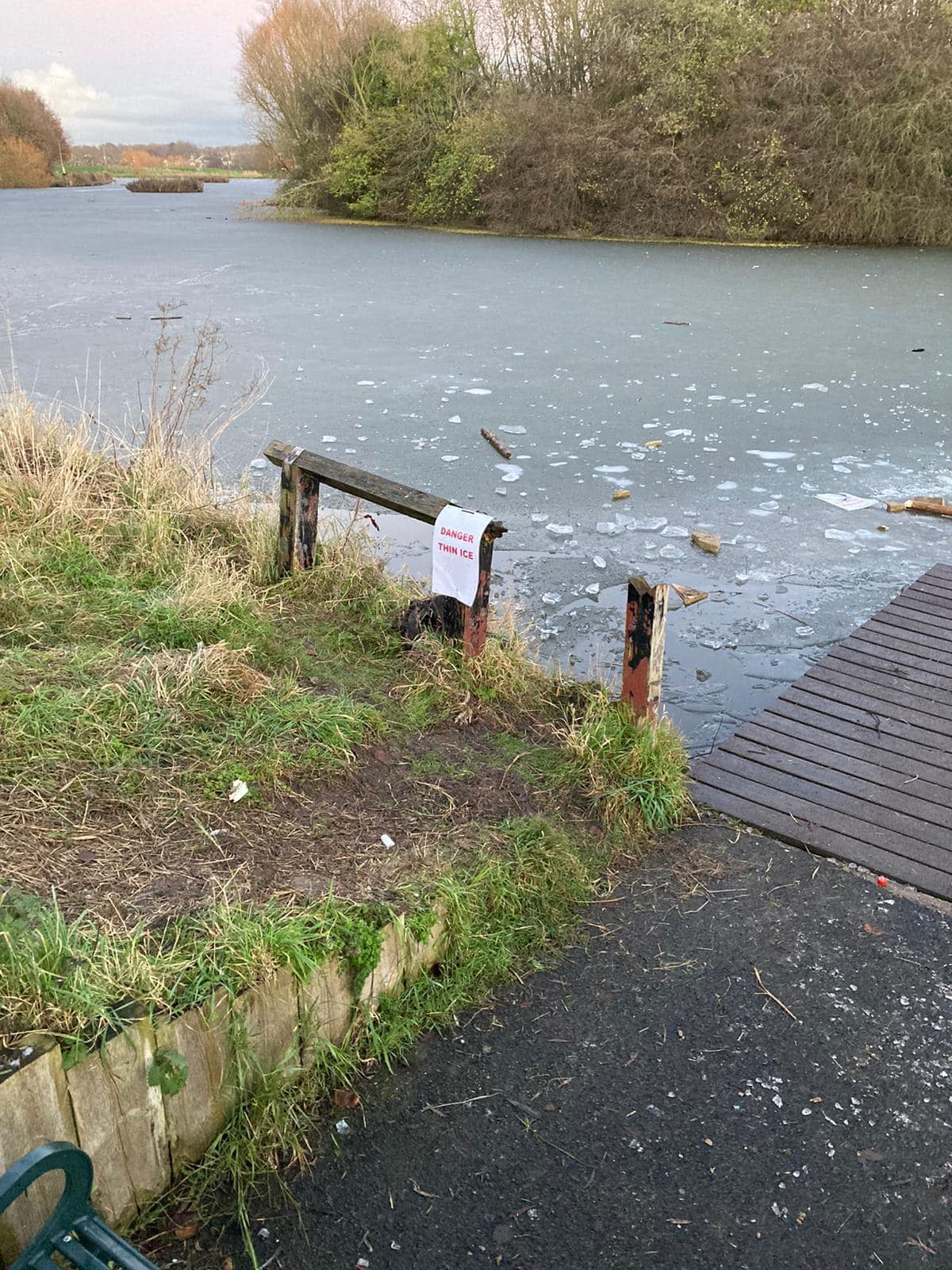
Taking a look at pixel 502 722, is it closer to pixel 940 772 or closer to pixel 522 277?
pixel 940 772

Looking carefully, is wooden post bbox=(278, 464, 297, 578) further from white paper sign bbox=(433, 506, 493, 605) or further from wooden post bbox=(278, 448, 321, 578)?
white paper sign bbox=(433, 506, 493, 605)

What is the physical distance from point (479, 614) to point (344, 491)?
3.46ft

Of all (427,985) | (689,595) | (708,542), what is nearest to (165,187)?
(708,542)

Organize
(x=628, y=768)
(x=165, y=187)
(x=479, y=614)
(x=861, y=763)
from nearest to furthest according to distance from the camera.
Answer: (x=628, y=768) → (x=861, y=763) → (x=479, y=614) → (x=165, y=187)

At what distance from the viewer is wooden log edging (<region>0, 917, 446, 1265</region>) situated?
184 cm

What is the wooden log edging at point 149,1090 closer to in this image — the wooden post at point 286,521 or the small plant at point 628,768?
the small plant at point 628,768

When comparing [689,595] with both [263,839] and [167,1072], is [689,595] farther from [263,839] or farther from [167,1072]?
[167,1072]

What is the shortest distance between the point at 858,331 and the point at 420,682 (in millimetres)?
9543

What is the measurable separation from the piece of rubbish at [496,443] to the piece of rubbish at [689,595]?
7.29 ft

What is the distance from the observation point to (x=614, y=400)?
340 inches

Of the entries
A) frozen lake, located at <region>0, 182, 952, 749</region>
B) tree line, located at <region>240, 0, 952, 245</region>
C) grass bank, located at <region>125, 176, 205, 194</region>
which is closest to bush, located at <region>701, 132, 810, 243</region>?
tree line, located at <region>240, 0, 952, 245</region>

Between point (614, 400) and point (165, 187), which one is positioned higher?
point (165, 187)

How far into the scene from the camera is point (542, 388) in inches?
350

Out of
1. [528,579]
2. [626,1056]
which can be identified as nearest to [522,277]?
[528,579]
